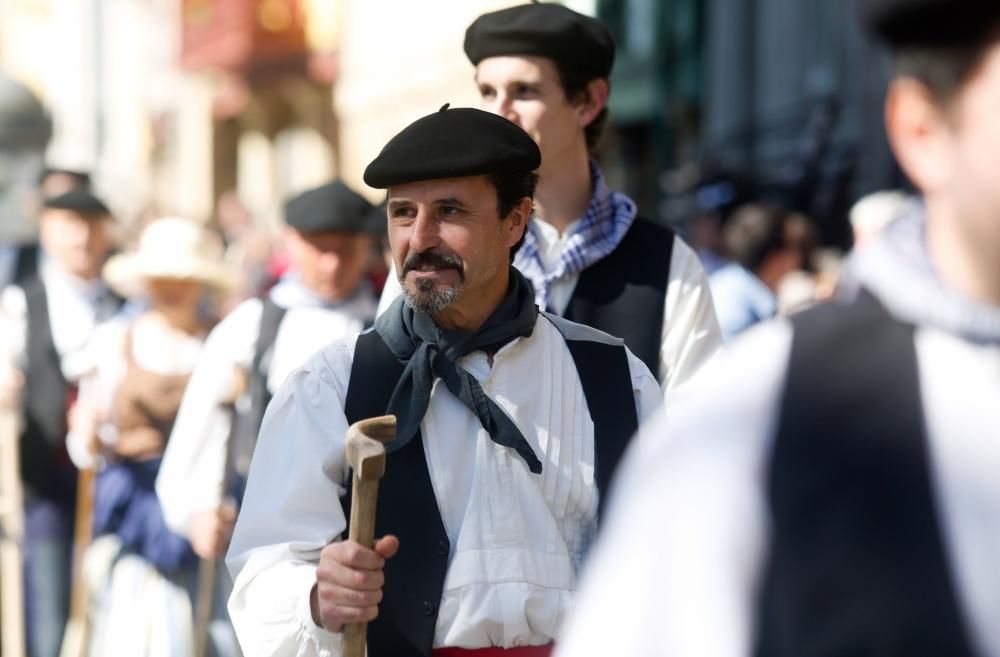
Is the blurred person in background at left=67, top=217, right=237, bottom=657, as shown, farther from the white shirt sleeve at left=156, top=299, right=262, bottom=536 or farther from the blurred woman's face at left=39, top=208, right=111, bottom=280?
the white shirt sleeve at left=156, top=299, right=262, bottom=536

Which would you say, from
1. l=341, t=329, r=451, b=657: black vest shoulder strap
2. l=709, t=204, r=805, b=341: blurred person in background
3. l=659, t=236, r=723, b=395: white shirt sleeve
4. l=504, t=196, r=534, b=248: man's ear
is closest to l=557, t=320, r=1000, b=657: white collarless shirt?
l=341, t=329, r=451, b=657: black vest shoulder strap

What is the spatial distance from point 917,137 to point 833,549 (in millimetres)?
392

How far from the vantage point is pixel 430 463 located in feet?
11.3

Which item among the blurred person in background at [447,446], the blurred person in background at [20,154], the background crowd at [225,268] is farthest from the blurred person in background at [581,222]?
the blurred person in background at [20,154]

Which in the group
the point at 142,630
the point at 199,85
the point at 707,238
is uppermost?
the point at 707,238

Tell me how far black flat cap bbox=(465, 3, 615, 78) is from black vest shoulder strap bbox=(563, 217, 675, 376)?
0.47m

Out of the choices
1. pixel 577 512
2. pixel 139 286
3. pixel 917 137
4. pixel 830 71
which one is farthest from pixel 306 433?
pixel 830 71

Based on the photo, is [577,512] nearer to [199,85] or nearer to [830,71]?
[830,71]

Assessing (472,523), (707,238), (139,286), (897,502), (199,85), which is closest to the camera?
(897,502)

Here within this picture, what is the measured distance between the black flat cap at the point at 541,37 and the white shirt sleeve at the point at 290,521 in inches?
59.6

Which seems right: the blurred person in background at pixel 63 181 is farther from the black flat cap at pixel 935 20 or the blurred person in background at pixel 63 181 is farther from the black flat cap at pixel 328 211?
the black flat cap at pixel 935 20

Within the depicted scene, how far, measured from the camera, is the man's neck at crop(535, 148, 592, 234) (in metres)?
4.71

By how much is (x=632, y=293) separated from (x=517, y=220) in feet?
2.60

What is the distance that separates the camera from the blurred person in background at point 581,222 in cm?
452
